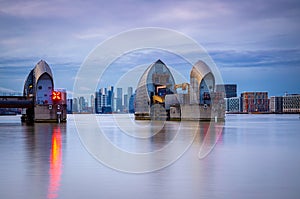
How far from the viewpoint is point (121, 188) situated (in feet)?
41.8

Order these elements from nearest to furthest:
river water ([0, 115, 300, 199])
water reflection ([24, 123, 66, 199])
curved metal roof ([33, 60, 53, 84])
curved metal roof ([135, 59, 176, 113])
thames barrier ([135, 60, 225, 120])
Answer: river water ([0, 115, 300, 199])
water reflection ([24, 123, 66, 199])
curved metal roof ([33, 60, 53, 84])
thames barrier ([135, 60, 225, 120])
curved metal roof ([135, 59, 176, 113])

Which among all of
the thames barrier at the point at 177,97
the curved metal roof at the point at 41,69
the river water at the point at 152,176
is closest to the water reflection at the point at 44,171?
the river water at the point at 152,176

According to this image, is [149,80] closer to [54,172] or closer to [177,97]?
[177,97]

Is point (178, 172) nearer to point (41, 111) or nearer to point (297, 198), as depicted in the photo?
point (297, 198)

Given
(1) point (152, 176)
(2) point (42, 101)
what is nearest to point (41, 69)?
(2) point (42, 101)

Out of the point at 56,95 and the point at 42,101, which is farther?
the point at 42,101

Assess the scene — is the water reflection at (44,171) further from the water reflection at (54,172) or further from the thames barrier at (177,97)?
the thames barrier at (177,97)

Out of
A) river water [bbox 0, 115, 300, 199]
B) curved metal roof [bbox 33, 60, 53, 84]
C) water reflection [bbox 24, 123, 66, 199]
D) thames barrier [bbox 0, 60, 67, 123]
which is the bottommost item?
river water [bbox 0, 115, 300, 199]

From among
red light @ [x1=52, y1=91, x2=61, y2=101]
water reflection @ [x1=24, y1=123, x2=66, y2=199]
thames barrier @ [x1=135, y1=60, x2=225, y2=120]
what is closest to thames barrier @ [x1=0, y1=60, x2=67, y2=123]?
red light @ [x1=52, y1=91, x2=61, y2=101]

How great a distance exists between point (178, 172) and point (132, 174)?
1.67 meters

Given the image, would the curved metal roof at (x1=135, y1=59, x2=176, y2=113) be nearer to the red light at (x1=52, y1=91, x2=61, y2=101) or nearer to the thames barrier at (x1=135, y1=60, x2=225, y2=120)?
the thames barrier at (x1=135, y1=60, x2=225, y2=120)

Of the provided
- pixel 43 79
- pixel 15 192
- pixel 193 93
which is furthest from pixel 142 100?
pixel 15 192

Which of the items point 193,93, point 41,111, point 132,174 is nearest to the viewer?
point 132,174

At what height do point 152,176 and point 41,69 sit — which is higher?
→ point 41,69
